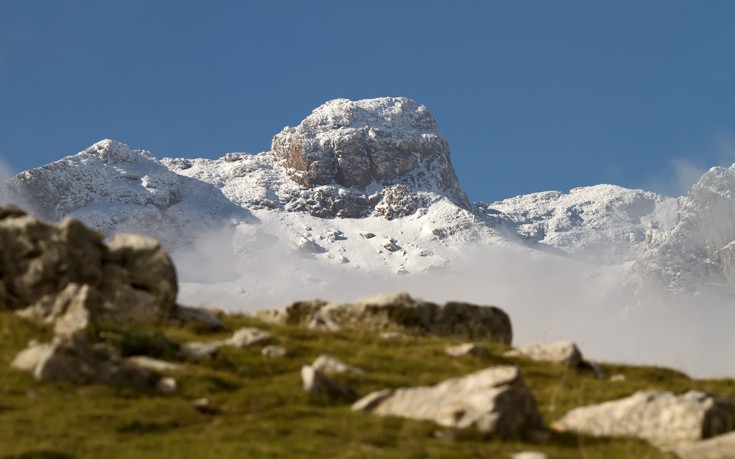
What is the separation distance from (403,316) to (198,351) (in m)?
9.18

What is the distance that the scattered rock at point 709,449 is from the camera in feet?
41.4

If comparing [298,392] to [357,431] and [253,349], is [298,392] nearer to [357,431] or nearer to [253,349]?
[357,431]

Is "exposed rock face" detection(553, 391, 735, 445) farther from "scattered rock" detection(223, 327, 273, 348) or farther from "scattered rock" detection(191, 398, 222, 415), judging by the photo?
"scattered rock" detection(223, 327, 273, 348)

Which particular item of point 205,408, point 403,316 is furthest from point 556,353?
point 205,408

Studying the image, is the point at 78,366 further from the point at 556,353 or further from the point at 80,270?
the point at 556,353

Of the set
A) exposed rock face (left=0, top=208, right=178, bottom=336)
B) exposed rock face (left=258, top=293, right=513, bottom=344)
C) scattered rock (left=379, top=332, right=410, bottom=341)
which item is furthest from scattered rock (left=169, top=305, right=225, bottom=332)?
scattered rock (left=379, top=332, right=410, bottom=341)

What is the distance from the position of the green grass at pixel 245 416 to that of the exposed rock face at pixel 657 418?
617 mm

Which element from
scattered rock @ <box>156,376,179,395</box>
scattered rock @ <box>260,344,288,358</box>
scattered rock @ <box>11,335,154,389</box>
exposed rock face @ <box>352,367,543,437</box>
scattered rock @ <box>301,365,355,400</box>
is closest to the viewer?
exposed rock face @ <box>352,367,543,437</box>

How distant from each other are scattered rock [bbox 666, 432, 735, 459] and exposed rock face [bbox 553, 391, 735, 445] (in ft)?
1.74

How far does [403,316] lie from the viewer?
86.6ft

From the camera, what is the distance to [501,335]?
93.6 ft

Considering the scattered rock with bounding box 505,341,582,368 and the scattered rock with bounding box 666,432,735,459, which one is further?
the scattered rock with bounding box 505,341,582,368

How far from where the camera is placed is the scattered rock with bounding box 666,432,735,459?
12.6 m

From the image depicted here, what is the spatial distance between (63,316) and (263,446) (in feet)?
28.3
